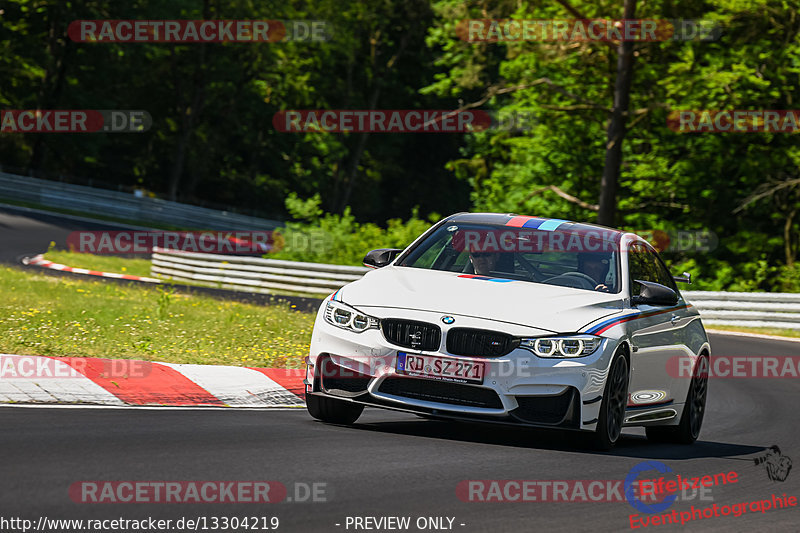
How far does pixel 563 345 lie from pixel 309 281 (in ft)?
66.3

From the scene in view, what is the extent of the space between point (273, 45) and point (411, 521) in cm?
6552

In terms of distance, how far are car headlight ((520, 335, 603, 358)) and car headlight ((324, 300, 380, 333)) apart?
1043mm

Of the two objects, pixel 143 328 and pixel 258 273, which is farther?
pixel 258 273

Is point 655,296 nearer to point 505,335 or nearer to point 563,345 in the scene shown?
point 563,345

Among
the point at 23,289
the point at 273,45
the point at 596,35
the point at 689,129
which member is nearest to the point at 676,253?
the point at 689,129

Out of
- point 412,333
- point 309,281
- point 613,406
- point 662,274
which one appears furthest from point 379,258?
point 309,281

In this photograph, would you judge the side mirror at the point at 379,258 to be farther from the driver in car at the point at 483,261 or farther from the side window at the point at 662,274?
the side window at the point at 662,274

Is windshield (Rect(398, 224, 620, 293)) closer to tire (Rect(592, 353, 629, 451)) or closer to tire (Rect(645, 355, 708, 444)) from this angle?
tire (Rect(592, 353, 629, 451))

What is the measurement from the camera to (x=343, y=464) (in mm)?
6918

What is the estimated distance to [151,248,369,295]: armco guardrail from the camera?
27531mm

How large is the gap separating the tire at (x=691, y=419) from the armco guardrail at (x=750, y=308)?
49.2 ft

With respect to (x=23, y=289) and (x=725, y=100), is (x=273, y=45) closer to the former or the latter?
(x=725, y=100)

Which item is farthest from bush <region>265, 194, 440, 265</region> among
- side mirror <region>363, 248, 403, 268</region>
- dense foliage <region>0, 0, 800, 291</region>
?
side mirror <region>363, 248, 403, 268</region>

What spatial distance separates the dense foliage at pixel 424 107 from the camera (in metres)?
32.2
